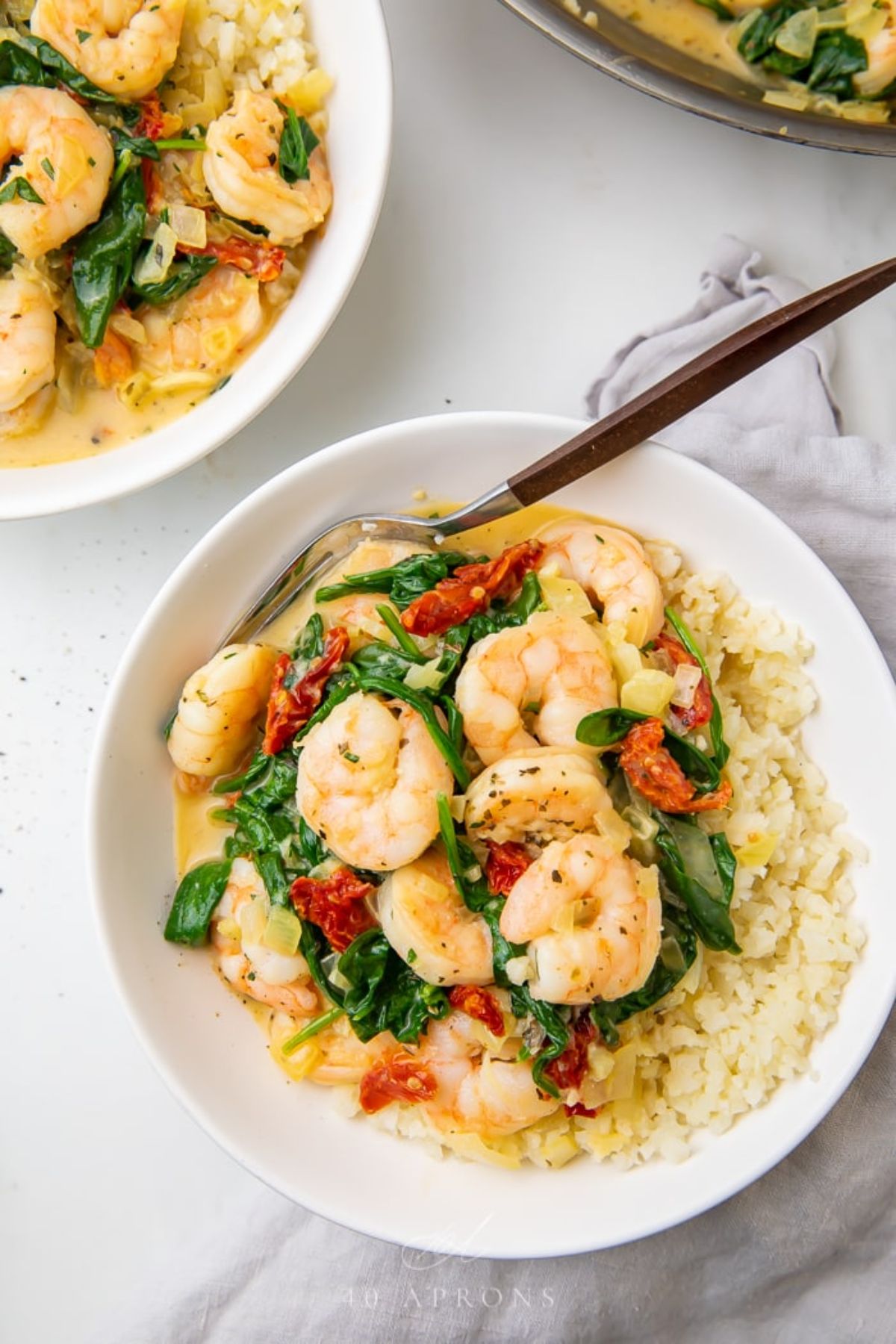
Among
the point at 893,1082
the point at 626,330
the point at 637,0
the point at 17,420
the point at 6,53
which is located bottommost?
the point at 893,1082

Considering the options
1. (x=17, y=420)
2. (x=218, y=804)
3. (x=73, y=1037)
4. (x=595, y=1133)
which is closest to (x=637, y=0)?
(x=17, y=420)

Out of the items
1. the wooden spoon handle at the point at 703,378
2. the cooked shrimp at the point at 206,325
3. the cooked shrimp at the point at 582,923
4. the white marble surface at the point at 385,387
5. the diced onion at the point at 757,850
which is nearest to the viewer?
the cooked shrimp at the point at 582,923

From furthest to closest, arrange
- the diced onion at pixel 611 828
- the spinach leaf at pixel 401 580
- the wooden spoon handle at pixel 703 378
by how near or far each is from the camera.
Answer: the spinach leaf at pixel 401 580 → the wooden spoon handle at pixel 703 378 → the diced onion at pixel 611 828

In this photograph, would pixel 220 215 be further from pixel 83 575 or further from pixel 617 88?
pixel 617 88

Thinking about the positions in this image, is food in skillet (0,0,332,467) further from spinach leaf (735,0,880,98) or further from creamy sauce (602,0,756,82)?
spinach leaf (735,0,880,98)

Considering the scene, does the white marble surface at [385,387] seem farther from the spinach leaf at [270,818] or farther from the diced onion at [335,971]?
the diced onion at [335,971]

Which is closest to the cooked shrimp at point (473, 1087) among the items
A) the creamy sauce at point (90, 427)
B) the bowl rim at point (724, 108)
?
the creamy sauce at point (90, 427)
